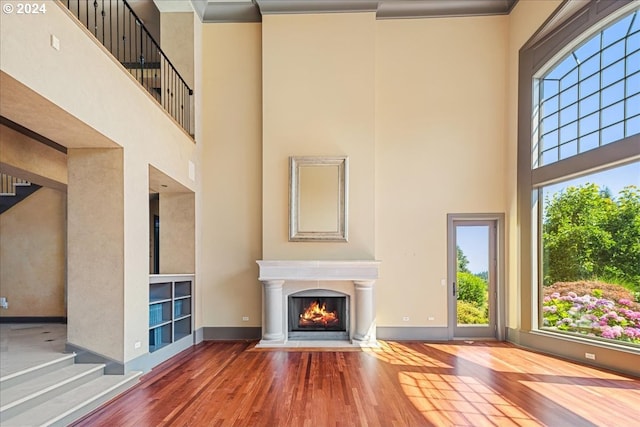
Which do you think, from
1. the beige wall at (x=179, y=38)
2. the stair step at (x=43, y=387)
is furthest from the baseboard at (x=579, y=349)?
the beige wall at (x=179, y=38)

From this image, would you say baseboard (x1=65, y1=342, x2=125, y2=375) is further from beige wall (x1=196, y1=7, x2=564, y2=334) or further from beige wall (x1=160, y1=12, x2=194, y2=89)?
beige wall (x1=160, y1=12, x2=194, y2=89)

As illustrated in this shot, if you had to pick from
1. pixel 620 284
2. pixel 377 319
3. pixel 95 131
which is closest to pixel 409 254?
pixel 377 319

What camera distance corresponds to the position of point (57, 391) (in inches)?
132

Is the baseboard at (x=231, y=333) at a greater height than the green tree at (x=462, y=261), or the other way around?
the green tree at (x=462, y=261)

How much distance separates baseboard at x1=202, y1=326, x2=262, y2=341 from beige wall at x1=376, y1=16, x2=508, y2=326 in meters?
2.23

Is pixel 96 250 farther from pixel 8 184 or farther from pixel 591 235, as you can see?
pixel 591 235

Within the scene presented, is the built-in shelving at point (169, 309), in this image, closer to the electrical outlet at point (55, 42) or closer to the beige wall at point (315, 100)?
the beige wall at point (315, 100)

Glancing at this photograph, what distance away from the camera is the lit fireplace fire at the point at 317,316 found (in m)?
6.24

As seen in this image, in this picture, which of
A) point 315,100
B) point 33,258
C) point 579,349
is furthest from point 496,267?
point 33,258

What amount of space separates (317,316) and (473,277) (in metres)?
2.89

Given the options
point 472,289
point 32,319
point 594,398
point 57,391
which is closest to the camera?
→ point 57,391

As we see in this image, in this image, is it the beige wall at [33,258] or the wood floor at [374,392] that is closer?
the wood floor at [374,392]

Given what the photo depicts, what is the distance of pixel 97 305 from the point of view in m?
3.98

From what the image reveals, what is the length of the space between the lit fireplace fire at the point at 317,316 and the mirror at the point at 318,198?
1.23 meters
